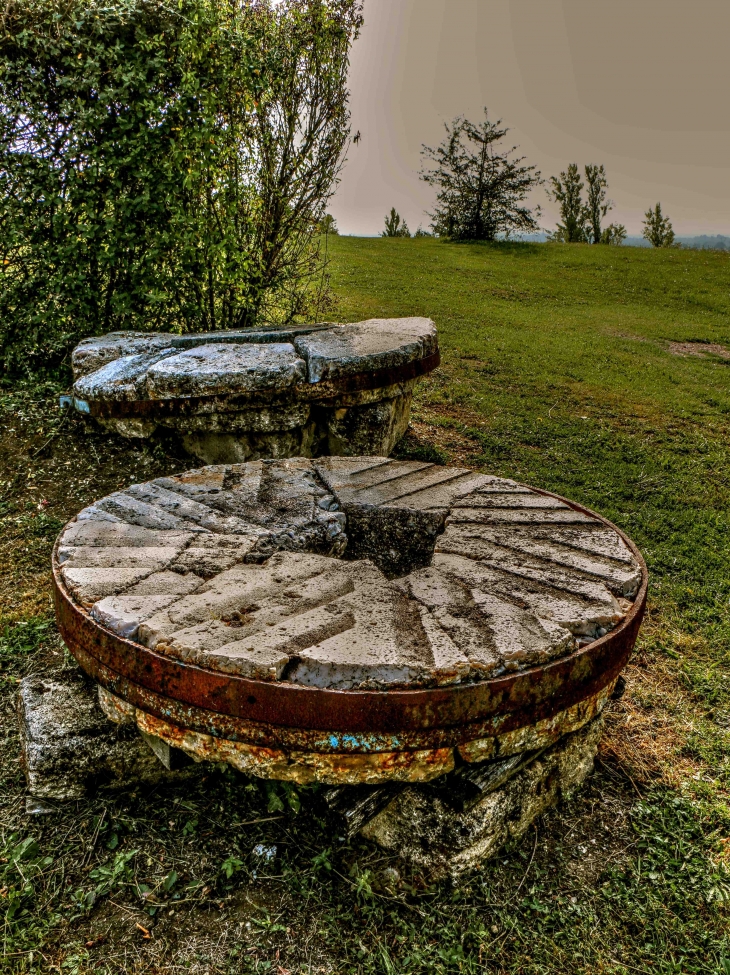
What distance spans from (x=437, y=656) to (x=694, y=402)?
614 cm

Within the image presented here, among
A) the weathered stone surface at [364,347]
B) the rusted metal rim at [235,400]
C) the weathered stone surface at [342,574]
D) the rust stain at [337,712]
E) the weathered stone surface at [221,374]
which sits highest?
the weathered stone surface at [364,347]

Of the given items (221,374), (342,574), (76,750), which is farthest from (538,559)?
(221,374)

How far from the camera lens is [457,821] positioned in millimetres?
1920

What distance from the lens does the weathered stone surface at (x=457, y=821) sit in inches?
76.0

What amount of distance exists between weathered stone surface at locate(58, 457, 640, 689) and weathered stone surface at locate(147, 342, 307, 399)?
0.76 meters

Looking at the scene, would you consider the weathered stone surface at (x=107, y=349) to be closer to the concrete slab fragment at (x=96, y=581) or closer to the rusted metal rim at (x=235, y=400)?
the rusted metal rim at (x=235, y=400)

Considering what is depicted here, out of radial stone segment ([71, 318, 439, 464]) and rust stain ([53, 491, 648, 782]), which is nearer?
rust stain ([53, 491, 648, 782])

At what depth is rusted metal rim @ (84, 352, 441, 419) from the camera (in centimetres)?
354

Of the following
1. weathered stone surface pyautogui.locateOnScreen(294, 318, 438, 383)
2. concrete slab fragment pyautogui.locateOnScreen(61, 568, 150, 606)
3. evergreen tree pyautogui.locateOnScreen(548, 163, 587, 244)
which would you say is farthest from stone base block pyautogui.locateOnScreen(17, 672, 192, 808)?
evergreen tree pyautogui.locateOnScreen(548, 163, 587, 244)

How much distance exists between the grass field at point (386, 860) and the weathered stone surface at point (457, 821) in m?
0.06

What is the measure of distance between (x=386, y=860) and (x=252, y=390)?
2.27 meters

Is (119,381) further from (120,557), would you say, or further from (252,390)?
(120,557)

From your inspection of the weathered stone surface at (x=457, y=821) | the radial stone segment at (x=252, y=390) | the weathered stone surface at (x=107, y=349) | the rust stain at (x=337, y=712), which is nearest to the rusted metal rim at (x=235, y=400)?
the radial stone segment at (x=252, y=390)

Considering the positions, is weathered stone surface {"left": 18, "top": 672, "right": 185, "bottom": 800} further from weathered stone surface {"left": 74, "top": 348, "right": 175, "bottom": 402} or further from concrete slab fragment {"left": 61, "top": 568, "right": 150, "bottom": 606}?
weathered stone surface {"left": 74, "top": 348, "right": 175, "bottom": 402}
